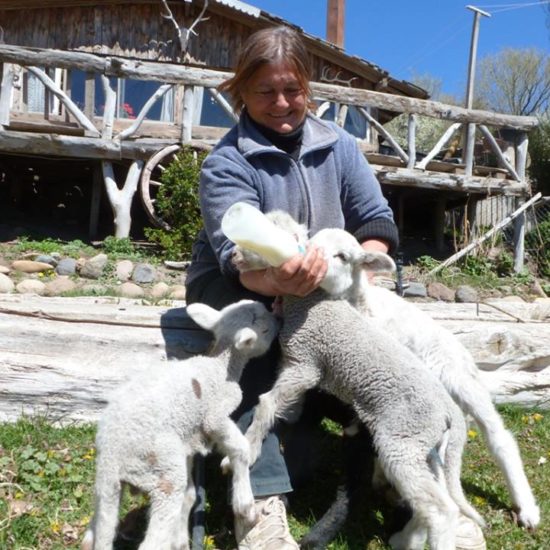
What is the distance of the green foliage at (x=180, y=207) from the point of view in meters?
10.7

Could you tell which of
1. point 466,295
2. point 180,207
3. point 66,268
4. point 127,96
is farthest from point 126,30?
point 466,295

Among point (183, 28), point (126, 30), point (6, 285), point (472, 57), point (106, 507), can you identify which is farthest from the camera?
point (472, 57)

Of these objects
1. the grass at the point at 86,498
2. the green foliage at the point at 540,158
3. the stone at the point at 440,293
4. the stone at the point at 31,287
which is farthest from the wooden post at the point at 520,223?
the grass at the point at 86,498

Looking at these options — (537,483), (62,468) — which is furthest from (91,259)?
(537,483)

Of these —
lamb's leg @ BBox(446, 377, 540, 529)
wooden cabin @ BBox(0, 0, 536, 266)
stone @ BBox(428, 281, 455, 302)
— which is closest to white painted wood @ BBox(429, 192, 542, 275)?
wooden cabin @ BBox(0, 0, 536, 266)

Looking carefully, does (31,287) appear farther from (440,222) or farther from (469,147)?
(440,222)

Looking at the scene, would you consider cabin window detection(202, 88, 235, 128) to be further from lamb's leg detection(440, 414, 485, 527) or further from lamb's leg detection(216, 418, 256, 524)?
lamb's leg detection(216, 418, 256, 524)

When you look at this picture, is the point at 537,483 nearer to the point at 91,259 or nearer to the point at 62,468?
the point at 62,468

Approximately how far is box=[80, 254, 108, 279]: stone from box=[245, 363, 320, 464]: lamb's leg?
6894 millimetres

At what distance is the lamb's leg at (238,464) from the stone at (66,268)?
7284mm

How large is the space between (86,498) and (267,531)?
1064 millimetres

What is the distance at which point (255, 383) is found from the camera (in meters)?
3.58

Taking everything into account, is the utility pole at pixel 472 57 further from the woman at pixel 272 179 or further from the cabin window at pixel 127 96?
the woman at pixel 272 179

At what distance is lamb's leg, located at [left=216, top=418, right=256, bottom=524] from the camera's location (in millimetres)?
3055
